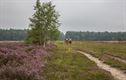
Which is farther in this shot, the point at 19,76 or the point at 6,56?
the point at 6,56

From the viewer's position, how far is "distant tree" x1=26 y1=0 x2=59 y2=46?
6825cm

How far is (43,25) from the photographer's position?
69312 mm

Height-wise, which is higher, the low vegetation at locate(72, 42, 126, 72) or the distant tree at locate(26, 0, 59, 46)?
the distant tree at locate(26, 0, 59, 46)

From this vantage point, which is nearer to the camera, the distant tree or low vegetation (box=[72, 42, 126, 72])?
low vegetation (box=[72, 42, 126, 72])

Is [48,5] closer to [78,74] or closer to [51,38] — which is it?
[51,38]

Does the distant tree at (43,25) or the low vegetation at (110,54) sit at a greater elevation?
the distant tree at (43,25)

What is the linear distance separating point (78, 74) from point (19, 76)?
6.81m

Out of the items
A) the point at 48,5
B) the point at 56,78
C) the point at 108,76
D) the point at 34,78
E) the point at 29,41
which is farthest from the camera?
the point at 48,5

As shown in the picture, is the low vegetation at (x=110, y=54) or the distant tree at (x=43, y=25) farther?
the distant tree at (x=43, y=25)

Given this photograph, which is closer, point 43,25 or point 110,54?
point 110,54

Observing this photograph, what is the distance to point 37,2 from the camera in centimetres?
7219

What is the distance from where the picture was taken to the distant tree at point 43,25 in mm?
68250

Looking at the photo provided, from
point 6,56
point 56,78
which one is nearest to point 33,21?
point 6,56

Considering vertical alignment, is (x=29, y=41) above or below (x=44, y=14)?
below
